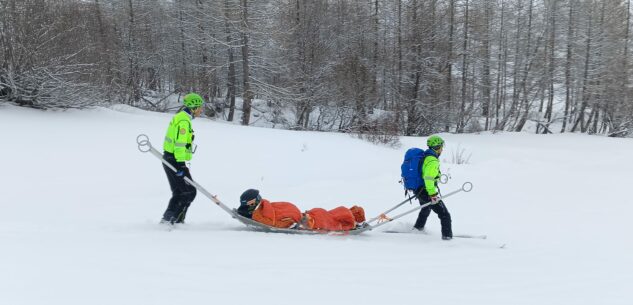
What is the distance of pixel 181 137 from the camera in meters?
5.62

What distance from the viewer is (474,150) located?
17.1 metres

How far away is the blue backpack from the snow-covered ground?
30.1 inches

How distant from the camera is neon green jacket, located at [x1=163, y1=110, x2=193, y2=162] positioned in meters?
5.62

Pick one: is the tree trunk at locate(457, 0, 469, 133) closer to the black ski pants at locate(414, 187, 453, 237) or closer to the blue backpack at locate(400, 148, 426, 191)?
the black ski pants at locate(414, 187, 453, 237)

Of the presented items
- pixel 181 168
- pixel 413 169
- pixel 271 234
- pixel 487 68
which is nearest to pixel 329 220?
pixel 271 234

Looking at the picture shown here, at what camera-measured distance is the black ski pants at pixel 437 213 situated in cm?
629

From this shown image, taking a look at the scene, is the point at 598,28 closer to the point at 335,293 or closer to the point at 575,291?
the point at 575,291


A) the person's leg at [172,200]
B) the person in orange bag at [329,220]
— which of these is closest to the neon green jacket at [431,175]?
the person in orange bag at [329,220]

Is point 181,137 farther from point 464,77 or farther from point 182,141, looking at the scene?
point 464,77

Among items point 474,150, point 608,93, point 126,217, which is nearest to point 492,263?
point 126,217

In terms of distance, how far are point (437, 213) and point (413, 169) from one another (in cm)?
70

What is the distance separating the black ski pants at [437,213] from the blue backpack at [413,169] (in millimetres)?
120

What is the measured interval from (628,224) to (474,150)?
30.9 ft

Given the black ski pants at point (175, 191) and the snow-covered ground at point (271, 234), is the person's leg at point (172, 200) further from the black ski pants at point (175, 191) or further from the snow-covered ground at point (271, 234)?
the snow-covered ground at point (271, 234)
